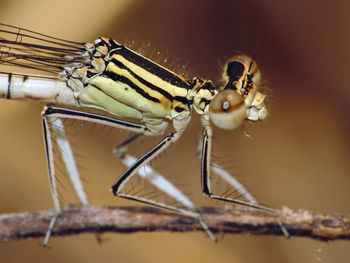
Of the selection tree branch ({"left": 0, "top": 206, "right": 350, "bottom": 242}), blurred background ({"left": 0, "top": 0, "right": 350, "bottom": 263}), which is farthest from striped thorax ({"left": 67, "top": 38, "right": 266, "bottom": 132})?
blurred background ({"left": 0, "top": 0, "right": 350, "bottom": 263})

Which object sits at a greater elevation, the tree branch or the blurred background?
the blurred background

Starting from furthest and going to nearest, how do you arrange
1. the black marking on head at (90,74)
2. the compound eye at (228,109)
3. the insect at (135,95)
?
1. the black marking on head at (90,74)
2. the insect at (135,95)
3. the compound eye at (228,109)

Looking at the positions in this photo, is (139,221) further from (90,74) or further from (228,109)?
(90,74)

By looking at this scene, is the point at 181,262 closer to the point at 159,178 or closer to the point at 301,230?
the point at 159,178

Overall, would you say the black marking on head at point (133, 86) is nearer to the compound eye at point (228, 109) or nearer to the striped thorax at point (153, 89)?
the striped thorax at point (153, 89)

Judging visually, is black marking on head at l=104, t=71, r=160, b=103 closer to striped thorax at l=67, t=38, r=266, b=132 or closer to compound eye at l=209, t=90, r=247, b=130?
striped thorax at l=67, t=38, r=266, b=132

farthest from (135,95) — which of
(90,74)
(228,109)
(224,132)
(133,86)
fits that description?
(224,132)

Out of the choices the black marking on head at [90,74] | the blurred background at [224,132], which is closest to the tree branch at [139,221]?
the black marking on head at [90,74]
